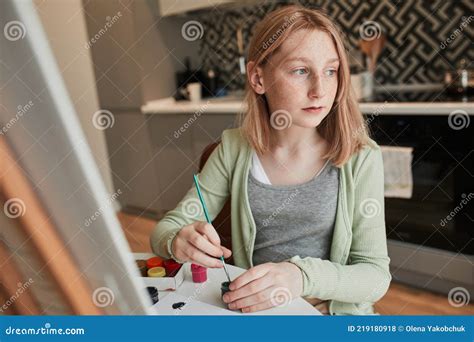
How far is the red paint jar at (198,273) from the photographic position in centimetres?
55

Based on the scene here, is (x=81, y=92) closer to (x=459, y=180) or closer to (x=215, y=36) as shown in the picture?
(x=459, y=180)

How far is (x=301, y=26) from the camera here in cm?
57

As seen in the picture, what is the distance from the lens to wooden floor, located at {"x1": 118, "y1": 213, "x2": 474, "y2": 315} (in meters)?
0.71

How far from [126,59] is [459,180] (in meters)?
0.86

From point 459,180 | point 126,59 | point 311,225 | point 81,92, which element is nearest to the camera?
point 311,225

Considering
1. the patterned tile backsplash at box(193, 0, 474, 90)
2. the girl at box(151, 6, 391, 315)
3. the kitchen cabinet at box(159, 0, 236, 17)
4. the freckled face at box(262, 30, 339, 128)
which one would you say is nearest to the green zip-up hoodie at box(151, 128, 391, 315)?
the girl at box(151, 6, 391, 315)

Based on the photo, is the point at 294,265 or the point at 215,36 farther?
the point at 215,36

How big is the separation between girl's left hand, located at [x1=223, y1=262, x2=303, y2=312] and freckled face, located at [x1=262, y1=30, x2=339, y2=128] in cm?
24

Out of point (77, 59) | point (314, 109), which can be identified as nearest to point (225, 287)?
point (314, 109)

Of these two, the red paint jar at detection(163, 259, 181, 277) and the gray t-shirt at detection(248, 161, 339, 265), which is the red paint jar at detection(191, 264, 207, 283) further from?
the gray t-shirt at detection(248, 161, 339, 265)

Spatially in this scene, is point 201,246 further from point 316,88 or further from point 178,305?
point 316,88

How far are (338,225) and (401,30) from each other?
3.95ft

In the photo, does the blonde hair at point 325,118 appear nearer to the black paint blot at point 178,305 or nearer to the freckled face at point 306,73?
the freckled face at point 306,73

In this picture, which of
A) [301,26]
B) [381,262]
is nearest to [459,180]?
[381,262]
